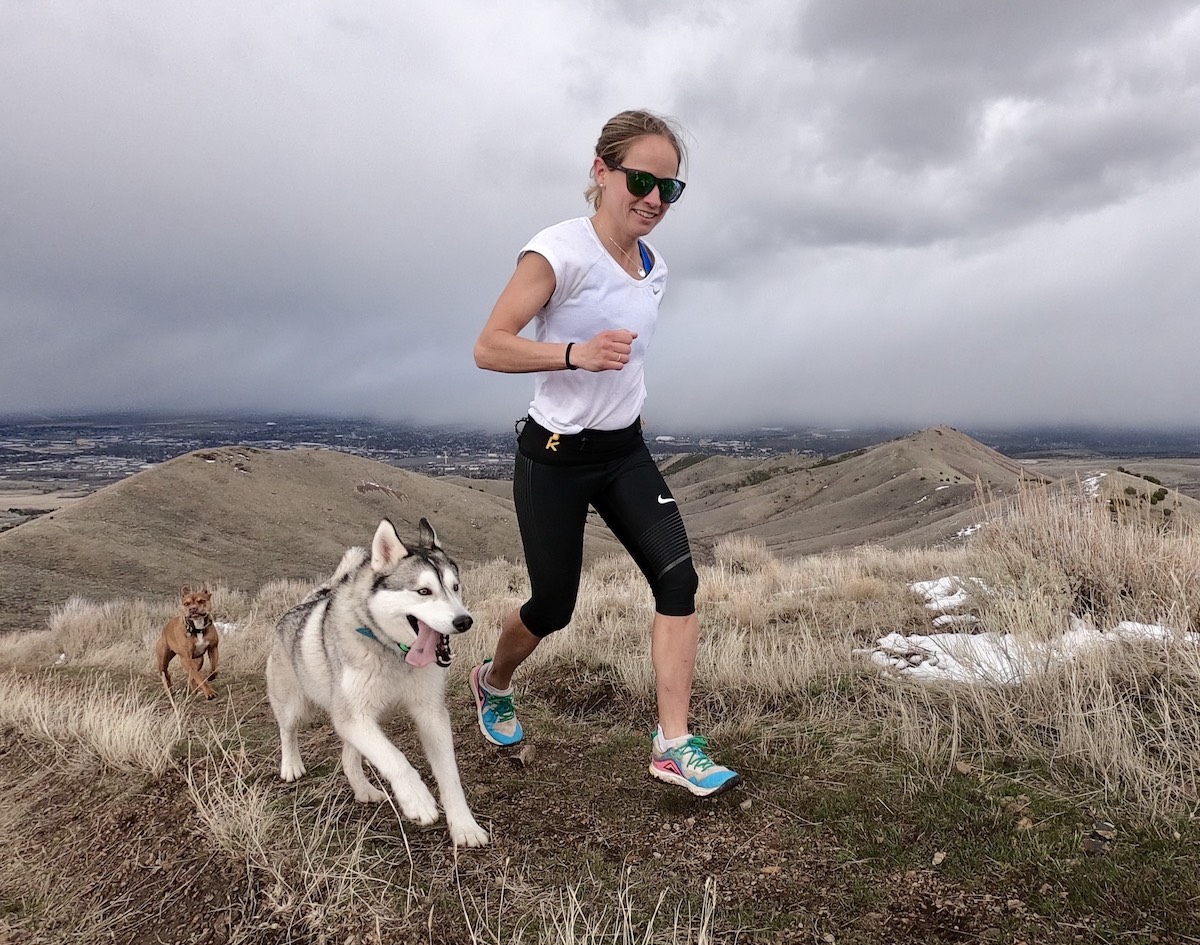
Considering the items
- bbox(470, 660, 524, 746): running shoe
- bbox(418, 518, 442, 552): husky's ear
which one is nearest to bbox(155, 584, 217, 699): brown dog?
bbox(470, 660, 524, 746): running shoe

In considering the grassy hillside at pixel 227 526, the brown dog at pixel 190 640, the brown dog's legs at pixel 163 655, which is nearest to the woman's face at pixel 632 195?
the brown dog at pixel 190 640

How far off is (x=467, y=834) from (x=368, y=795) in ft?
2.71

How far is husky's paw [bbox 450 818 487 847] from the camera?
10.0 ft

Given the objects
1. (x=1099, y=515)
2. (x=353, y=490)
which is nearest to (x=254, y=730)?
(x=1099, y=515)

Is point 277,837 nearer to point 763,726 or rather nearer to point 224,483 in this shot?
A: point 763,726

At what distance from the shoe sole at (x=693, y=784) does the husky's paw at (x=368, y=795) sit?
1.41 meters

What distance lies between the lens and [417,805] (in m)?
3.04

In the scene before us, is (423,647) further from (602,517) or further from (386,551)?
(602,517)

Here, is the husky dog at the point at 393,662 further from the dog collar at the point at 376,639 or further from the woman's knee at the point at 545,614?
the woman's knee at the point at 545,614

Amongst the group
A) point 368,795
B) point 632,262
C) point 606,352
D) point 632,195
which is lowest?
point 368,795

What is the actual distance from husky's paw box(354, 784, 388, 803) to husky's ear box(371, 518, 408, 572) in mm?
1181

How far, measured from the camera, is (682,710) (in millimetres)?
3615

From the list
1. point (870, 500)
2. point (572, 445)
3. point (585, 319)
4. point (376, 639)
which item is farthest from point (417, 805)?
point (870, 500)

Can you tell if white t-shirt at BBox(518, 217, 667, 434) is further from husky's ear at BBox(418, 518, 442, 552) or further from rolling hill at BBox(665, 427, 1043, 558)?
rolling hill at BBox(665, 427, 1043, 558)
